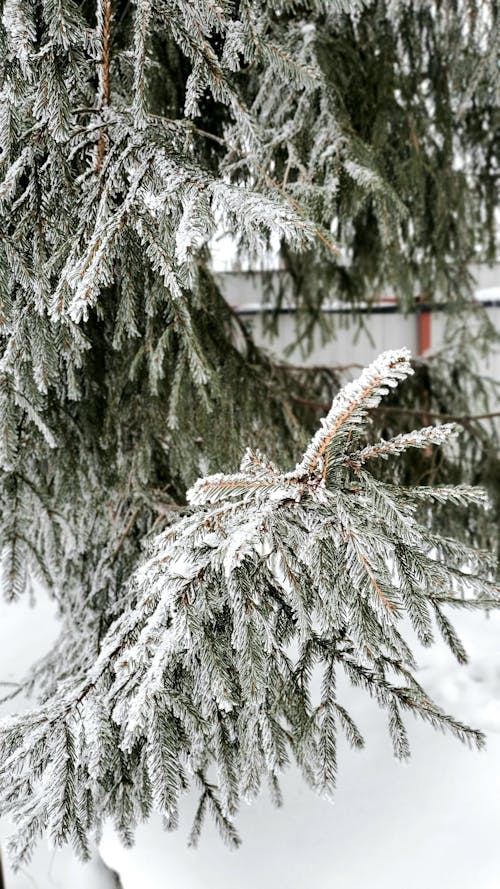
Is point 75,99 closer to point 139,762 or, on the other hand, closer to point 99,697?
point 99,697

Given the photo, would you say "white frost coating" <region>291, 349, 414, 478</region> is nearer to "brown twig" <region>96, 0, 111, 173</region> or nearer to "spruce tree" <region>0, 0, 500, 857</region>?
"spruce tree" <region>0, 0, 500, 857</region>

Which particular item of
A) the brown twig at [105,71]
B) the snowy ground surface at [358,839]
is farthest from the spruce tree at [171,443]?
the snowy ground surface at [358,839]

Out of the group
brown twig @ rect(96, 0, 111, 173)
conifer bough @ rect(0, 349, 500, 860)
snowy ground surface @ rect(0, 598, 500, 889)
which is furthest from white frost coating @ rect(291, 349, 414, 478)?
snowy ground surface @ rect(0, 598, 500, 889)

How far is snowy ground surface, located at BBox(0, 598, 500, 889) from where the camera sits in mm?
1607

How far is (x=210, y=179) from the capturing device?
2.99 feet

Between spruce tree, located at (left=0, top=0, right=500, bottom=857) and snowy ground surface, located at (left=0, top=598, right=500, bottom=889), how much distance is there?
0.39m

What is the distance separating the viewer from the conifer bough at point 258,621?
33.1 inches

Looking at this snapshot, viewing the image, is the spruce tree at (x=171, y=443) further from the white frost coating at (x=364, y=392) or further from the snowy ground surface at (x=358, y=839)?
the snowy ground surface at (x=358, y=839)

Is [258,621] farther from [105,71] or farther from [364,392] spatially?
[105,71]

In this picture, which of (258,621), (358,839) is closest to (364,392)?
(258,621)

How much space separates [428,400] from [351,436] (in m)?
2.22

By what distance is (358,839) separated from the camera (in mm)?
1713

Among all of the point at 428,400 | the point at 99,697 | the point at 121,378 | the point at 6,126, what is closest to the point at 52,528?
the point at 121,378

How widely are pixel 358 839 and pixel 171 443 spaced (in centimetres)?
115
